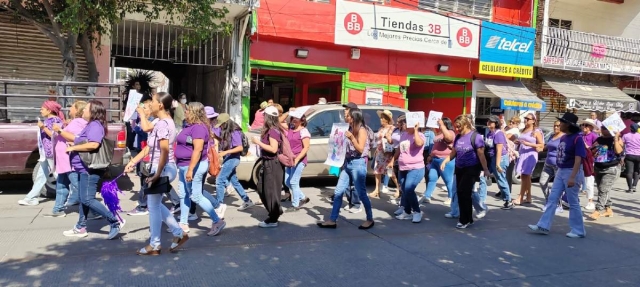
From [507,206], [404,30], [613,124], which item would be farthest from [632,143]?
[404,30]

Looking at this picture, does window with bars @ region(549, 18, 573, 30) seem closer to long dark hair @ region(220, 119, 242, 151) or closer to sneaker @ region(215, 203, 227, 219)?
long dark hair @ region(220, 119, 242, 151)

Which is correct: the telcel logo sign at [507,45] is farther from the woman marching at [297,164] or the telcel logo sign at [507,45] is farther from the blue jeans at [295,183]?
the blue jeans at [295,183]

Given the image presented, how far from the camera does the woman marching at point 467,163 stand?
7.02 metres

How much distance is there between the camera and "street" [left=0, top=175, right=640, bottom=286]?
4793 mm

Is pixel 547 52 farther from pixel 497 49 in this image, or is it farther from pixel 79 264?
pixel 79 264

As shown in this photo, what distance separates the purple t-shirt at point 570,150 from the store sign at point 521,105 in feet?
34.1

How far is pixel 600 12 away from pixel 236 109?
15573 mm

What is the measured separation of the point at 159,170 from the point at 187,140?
83 cm

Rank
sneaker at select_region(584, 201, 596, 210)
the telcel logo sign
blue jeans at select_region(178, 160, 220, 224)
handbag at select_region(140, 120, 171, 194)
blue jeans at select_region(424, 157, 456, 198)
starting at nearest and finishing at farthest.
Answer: handbag at select_region(140, 120, 171, 194), blue jeans at select_region(178, 160, 220, 224), blue jeans at select_region(424, 157, 456, 198), sneaker at select_region(584, 201, 596, 210), the telcel logo sign

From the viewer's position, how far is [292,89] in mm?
18016

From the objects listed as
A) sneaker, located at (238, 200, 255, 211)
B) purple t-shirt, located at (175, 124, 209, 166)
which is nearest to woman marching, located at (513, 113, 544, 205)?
sneaker, located at (238, 200, 255, 211)

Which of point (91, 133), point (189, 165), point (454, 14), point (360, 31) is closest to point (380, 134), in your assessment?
point (189, 165)

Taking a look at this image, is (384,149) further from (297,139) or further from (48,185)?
(48,185)

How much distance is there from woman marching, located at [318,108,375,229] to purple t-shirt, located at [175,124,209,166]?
6.00 feet
